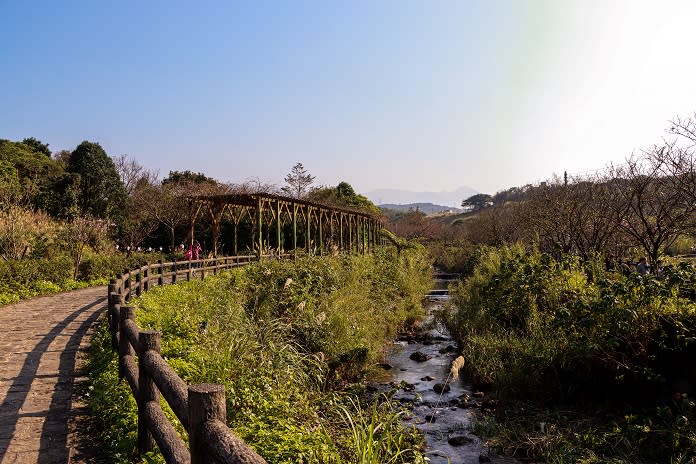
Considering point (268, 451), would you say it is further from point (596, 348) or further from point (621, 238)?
point (621, 238)

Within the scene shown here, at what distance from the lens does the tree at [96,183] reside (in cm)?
3108

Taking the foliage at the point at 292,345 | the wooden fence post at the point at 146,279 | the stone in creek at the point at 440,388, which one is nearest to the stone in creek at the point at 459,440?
the foliage at the point at 292,345

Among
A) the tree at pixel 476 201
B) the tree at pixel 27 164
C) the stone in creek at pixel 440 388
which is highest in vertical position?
the tree at pixel 476 201

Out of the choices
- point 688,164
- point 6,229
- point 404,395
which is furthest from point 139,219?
point 688,164

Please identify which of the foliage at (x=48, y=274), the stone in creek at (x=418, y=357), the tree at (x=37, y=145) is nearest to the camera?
the stone in creek at (x=418, y=357)

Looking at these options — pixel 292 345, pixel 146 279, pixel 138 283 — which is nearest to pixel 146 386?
pixel 292 345

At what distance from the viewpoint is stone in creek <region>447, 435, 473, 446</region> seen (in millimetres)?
7341

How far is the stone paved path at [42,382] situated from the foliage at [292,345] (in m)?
0.41

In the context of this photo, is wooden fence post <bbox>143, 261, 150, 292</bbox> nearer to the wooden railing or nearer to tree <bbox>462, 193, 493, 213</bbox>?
the wooden railing

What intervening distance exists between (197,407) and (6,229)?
17.9 meters

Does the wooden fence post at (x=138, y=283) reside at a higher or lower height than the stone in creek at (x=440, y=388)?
higher

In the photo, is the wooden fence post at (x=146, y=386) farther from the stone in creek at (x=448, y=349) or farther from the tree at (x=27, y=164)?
the tree at (x=27, y=164)

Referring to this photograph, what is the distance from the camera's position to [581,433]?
6805mm

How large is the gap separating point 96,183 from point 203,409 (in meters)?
33.2
